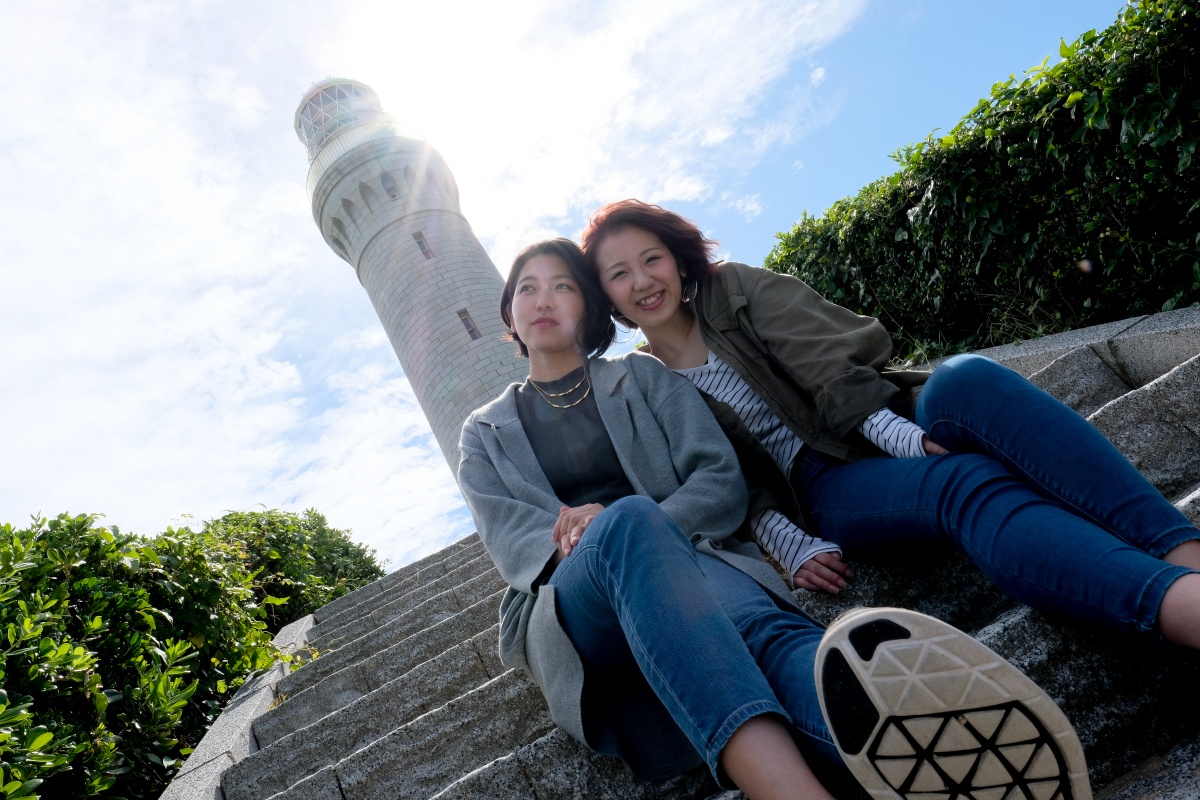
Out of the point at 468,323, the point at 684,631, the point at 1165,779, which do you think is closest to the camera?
the point at 1165,779

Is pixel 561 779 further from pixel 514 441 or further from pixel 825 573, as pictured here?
pixel 514 441

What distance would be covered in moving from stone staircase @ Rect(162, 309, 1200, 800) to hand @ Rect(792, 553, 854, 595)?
0.12ft

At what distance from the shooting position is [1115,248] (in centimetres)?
301

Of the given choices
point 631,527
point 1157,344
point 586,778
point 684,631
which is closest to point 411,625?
point 586,778

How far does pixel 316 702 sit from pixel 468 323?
832 centimetres

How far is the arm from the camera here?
1830 mm

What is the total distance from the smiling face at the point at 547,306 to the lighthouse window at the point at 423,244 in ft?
32.6

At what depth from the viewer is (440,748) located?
217cm

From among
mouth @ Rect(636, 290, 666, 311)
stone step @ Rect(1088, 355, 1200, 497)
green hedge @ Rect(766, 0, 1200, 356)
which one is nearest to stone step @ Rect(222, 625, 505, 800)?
mouth @ Rect(636, 290, 666, 311)

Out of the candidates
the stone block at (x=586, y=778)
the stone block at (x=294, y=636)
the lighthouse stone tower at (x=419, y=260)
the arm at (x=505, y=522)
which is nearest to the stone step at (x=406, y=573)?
the stone block at (x=294, y=636)

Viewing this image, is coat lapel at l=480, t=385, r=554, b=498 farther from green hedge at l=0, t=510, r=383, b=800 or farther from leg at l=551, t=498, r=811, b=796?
green hedge at l=0, t=510, r=383, b=800

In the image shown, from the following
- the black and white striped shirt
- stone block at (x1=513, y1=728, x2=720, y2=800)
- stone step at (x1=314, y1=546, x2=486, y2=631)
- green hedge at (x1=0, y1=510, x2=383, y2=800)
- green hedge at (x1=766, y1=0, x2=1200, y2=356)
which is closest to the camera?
stone block at (x1=513, y1=728, x2=720, y2=800)

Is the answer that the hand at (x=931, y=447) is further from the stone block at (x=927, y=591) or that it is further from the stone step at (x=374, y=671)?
the stone step at (x=374, y=671)

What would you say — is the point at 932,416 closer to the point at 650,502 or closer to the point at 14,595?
the point at 650,502
